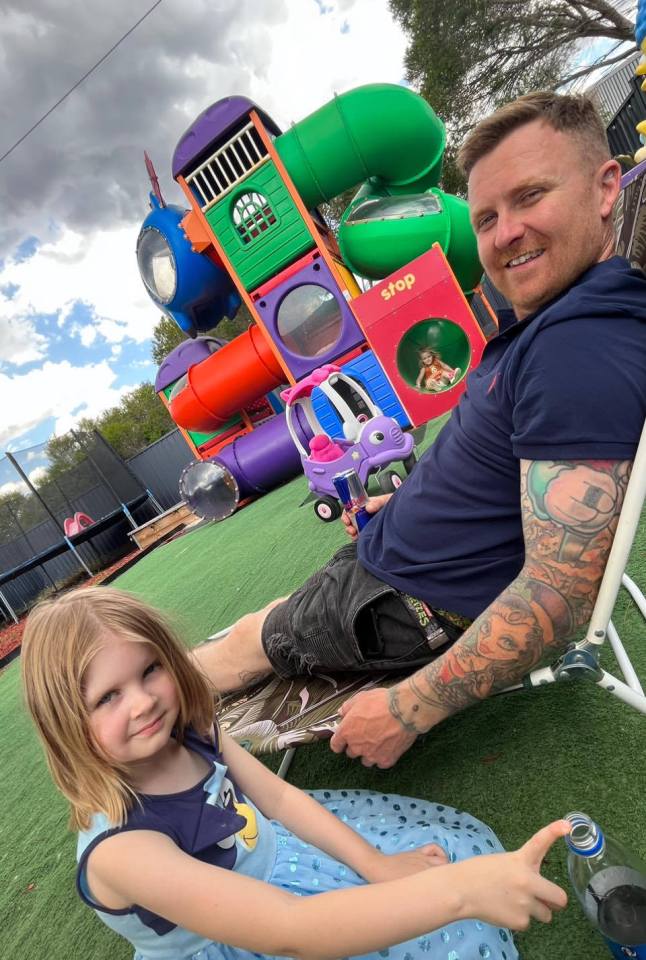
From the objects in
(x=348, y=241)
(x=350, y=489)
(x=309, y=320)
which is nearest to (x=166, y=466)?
(x=309, y=320)

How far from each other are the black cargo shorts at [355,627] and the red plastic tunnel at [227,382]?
230 inches

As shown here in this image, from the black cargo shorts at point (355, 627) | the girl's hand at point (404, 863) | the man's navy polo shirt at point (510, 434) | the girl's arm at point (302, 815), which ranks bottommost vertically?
the girl's hand at point (404, 863)

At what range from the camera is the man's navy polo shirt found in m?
1.05

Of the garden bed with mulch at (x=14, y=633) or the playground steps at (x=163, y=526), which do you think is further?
the playground steps at (x=163, y=526)

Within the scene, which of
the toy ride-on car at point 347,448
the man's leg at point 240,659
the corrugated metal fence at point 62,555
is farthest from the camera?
the corrugated metal fence at point 62,555

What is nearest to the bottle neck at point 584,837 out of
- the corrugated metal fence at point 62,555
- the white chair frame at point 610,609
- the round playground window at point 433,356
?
the white chair frame at point 610,609

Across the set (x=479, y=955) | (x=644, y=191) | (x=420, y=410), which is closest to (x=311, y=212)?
(x=420, y=410)

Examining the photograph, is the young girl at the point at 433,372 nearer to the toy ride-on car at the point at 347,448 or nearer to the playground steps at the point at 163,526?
the toy ride-on car at the point at 347,448

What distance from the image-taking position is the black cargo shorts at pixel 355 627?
1.53m

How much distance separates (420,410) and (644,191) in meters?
5.15

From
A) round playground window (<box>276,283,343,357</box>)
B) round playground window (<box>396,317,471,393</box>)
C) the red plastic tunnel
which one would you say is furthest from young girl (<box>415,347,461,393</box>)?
the red plastic tunnel

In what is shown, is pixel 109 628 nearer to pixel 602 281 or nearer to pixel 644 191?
pixel 602 281

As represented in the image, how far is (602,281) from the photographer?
114cm

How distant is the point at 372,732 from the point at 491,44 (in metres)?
19.1
